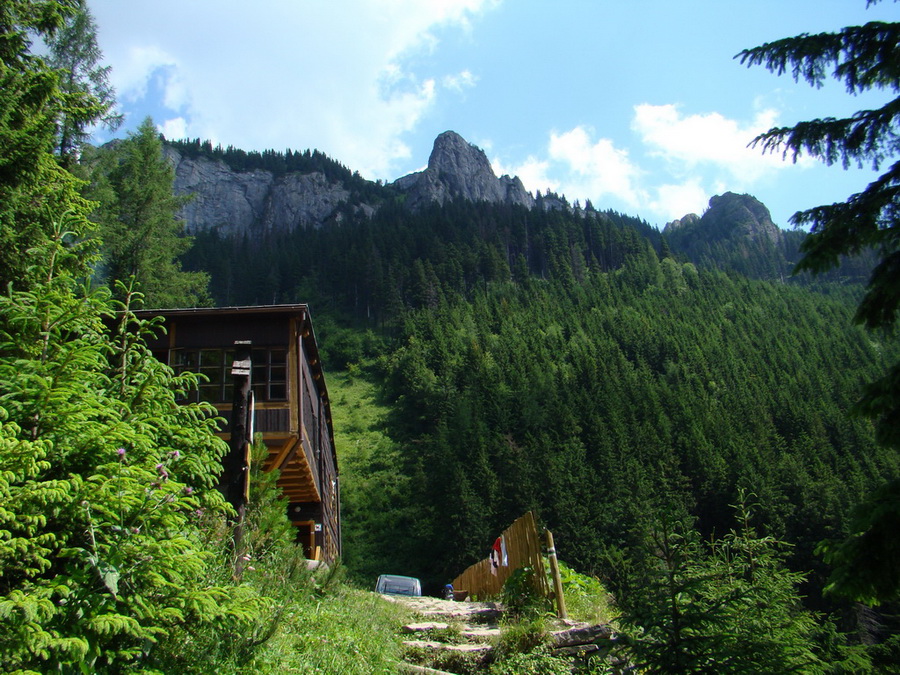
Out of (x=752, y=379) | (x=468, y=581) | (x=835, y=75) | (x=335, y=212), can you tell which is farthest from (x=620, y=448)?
(x=335, y=212)

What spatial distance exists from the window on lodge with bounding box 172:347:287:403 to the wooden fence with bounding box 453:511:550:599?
21.0ft

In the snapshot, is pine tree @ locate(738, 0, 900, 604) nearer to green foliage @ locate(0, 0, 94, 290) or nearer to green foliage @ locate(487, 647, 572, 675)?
green foliage @ locate(487, 647, 572, 675)

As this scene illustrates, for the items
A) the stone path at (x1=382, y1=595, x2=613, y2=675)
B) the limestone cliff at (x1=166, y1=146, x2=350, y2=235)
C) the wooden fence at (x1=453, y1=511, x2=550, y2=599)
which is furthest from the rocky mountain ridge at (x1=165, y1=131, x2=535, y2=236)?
the stone path at (x1=382, y1=595, x2=613, y2=675)

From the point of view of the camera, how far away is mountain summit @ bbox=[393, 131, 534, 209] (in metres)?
150

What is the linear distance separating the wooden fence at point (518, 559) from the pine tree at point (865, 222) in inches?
216

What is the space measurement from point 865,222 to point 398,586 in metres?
17.2

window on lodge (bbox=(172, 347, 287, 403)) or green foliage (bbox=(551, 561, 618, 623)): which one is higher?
window on lodge (bbox=(172, 347, 287, 403))

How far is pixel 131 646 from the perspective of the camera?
14.6ft

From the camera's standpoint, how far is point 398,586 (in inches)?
743

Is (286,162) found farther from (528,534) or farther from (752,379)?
(528,534)

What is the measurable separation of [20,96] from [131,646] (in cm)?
783

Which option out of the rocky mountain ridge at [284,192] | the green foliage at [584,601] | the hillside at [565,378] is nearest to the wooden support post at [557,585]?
the green foliage at [584,601]

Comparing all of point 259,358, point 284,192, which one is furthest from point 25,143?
point 284,192

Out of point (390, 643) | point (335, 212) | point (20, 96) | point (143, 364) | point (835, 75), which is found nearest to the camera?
point (835, 75)
